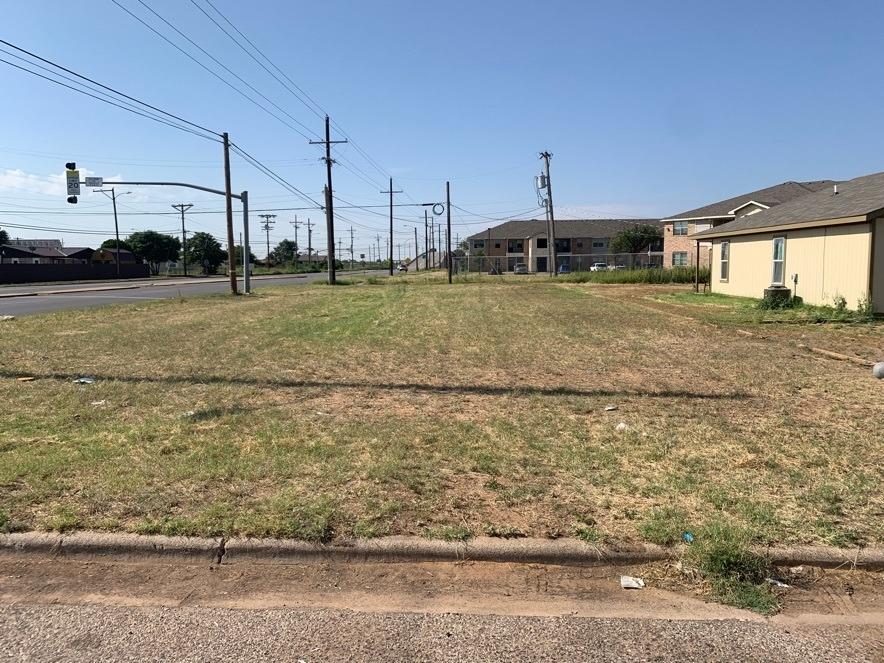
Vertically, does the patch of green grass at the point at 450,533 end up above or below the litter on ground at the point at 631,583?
above

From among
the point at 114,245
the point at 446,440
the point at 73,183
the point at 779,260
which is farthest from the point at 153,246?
the point at 446,440

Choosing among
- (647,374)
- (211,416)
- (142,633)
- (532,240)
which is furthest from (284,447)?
(532,240)

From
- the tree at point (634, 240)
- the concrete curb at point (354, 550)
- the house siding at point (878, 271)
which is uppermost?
the tree at point (634, 240)

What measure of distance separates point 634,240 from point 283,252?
9620cm

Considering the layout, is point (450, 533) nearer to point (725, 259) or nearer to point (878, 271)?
point (878, 271)

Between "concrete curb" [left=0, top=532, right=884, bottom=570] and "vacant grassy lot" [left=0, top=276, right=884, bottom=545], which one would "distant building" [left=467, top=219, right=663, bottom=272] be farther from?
"concrete curb" [left=0, top=532, right=884, bottom=570]

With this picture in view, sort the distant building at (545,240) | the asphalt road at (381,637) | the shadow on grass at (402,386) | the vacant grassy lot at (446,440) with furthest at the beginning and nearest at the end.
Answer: the distant building at (545,240)
the shadow on grass at (402,386)
the vacant grassy lot at (446,440)
the asphalt road at (381,637)

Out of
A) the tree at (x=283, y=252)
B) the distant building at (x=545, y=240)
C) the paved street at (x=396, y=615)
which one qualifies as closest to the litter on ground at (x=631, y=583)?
the paved street at (x=396, y=615)

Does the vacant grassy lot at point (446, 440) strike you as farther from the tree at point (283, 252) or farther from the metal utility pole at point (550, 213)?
the tree at point (283, 252)

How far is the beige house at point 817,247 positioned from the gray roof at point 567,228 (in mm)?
70006

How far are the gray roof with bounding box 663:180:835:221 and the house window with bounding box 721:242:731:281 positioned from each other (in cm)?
1644

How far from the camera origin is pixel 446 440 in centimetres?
609

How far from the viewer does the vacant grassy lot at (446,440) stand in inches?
173

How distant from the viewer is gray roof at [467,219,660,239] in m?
94.6
